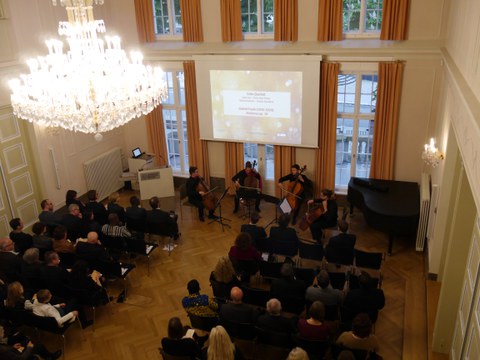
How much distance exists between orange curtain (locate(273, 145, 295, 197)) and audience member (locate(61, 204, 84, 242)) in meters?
4.41

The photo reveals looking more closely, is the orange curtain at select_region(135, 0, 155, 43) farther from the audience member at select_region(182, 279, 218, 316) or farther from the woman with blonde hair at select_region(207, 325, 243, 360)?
the woman with blonde hair at select_region(207, 325, 243, 360)

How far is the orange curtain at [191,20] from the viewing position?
962 cm

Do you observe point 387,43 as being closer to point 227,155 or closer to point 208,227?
point 227,155

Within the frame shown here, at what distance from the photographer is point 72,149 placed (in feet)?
32.4

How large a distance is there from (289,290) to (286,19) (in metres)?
5.65

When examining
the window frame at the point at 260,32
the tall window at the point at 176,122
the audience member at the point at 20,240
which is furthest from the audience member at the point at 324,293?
the tall window at the point at 176,122

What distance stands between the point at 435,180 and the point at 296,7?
14.1 feet

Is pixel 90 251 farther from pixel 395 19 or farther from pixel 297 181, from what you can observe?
pixel 395 19

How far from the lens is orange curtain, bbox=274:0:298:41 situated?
888 cm

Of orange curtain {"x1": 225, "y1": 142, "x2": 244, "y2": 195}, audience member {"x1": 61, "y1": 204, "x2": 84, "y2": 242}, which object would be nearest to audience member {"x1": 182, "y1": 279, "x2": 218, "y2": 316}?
audience member {"x1": 61, "y1": 204, "x2": 84, "y2": 242}

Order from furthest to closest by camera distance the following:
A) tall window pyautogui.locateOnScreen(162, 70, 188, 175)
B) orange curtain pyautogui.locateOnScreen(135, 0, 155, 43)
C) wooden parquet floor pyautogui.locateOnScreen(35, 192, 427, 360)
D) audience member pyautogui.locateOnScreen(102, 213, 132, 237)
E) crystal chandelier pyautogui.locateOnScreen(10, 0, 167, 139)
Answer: tall window pyautogui.locateOnScreen(162, 70, 188, 175)
orange curtain pyautogui.locateOnScreen(135, 0, 155, 43)
audience member pyautogui.locateOnScreen(102, 213, 132, 237)
wooden parquet floor pyautogui.locateOnScreen(35, 192, 427, 360)
crystal chandelier pyautogui.locateOnScreen(10, 0, 167, 139)

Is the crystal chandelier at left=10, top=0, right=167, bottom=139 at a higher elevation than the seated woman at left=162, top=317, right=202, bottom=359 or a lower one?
higher

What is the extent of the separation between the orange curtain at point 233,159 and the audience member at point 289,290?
480cm

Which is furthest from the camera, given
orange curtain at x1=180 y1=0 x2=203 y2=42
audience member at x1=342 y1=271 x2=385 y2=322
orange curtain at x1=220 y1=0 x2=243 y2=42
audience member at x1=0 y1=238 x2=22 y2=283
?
orange curtain at x1=180 y1=0 x2=203 y2=42
